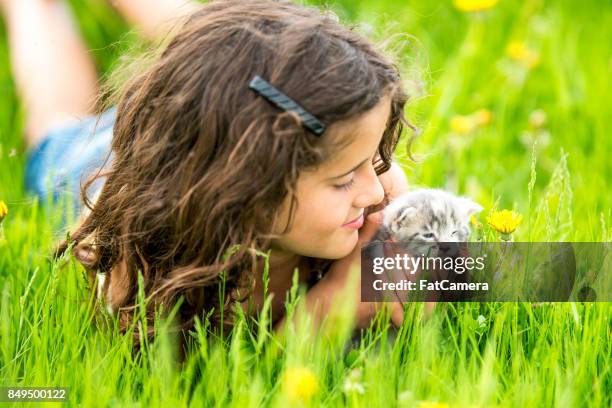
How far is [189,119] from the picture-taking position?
6.76ft

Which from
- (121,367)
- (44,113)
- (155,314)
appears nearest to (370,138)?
(155,314)

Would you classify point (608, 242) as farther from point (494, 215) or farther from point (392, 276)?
point (392, 276)

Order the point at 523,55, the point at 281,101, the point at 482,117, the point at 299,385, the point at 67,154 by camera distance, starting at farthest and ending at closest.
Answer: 1. the point at 523,55
2. the point at 482,117
3. the point at 67,154
4. the point at 281,101
5. the point at 299,385

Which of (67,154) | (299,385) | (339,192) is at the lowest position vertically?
(299,385)

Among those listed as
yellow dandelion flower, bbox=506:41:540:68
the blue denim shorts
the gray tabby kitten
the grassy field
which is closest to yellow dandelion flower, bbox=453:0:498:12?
yellow dandelion flower, bbox=506:41:540:68

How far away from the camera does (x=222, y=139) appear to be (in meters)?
2.04

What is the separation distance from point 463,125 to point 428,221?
1.27 meters

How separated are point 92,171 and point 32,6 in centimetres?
123

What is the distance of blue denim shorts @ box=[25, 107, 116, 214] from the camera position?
3.16 m

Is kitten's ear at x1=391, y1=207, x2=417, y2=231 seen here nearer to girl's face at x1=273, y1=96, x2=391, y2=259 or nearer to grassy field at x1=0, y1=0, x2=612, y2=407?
girl's face at x1=273, y1=96, x2=391, y2=259

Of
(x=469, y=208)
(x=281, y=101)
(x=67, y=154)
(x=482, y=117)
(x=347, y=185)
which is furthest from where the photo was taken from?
(x=482, y=117)

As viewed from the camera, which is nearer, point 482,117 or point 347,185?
point 347,185

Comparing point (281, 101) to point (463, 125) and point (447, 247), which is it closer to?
point (447, 247)

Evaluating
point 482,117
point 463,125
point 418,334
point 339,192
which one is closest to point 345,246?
point 339,192
